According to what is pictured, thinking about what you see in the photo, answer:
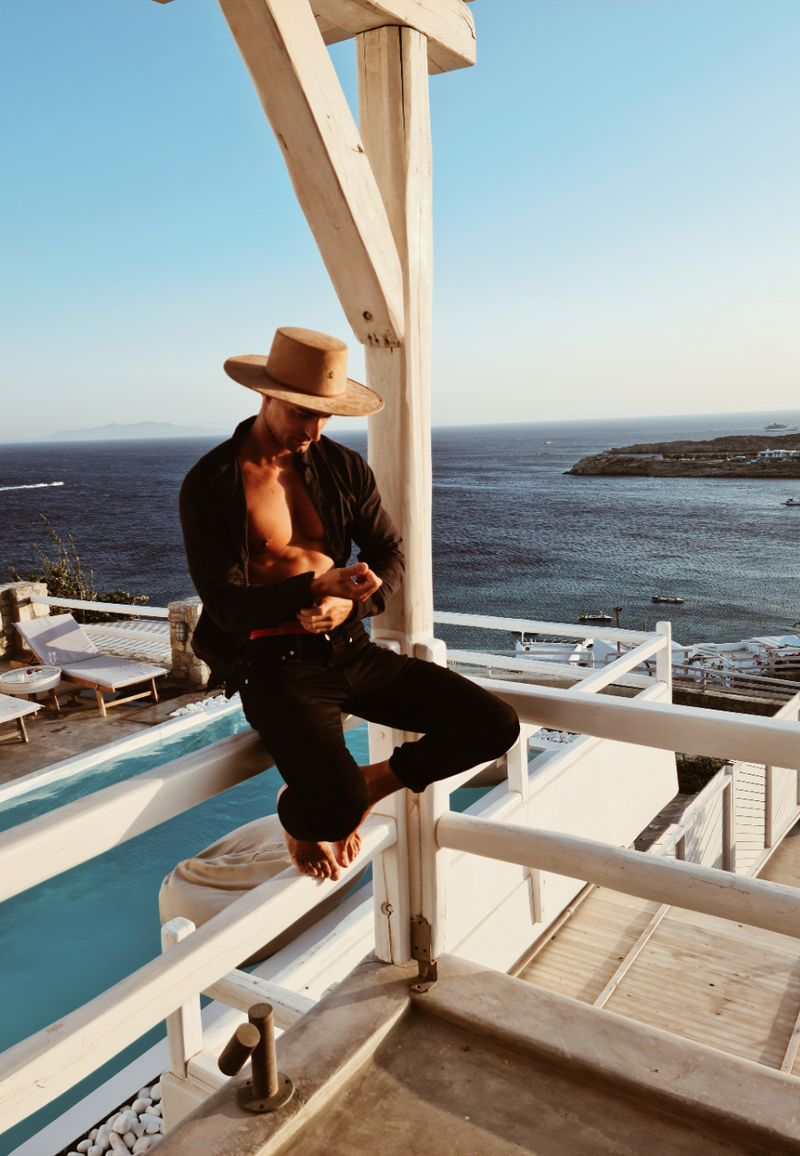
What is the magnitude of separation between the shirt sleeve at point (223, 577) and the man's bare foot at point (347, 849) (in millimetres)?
504

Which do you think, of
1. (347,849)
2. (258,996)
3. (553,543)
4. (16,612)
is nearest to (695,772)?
(16,612)

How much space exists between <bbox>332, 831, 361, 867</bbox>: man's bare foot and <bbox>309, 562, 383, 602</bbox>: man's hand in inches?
20.6

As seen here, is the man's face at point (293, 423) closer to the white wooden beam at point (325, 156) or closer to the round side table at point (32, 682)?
the white wooden beam at point (325, 156)

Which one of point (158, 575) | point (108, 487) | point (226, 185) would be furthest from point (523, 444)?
point (158, 575)

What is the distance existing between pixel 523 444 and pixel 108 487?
320ft

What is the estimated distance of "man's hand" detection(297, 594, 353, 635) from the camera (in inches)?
59.2

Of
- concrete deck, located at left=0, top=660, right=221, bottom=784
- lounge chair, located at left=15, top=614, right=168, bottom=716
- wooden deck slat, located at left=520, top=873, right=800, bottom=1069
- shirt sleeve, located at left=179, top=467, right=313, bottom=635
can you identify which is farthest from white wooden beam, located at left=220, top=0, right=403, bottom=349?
lounge chair, located at left=15, top=614, right=168, bottom=716

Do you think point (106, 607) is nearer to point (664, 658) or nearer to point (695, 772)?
point (664, 658)

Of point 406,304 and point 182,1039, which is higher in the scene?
point 406,304

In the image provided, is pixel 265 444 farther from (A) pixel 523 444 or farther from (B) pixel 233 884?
(A) pixel 523 444

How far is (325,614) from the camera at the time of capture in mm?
1505

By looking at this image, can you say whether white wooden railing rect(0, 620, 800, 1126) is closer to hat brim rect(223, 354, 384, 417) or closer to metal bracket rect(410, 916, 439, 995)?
metal bracket rect(410, 916, 439, 995)

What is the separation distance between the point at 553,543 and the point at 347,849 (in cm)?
5850

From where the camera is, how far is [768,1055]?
363 cm
